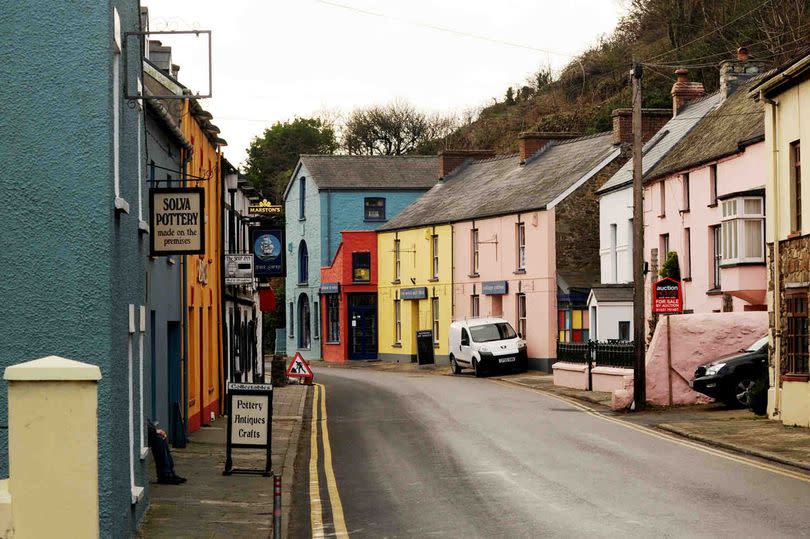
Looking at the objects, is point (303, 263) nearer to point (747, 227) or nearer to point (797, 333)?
point (747, 227)

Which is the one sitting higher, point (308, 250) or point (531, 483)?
point (308, 250)

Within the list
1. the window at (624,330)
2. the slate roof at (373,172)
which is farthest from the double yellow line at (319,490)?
the slate roof at (373,172)

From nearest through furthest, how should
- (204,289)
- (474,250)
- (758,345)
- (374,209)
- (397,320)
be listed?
1. (204,289)
2. (758,345)
3. (474,250)
4. (397,320)
5. (374,209)

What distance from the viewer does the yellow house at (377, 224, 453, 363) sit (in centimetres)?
5841

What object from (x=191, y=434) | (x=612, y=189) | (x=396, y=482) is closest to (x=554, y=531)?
(x=396, y=482)

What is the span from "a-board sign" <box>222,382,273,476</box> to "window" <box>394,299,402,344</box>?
43.7m

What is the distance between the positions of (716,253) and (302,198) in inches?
1493

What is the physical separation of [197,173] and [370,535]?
602 inches

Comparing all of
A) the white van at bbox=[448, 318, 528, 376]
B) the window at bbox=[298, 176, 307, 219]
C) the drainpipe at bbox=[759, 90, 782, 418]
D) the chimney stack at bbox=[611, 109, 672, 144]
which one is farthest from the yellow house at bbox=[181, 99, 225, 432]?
the window at bbox=[298, 176, 307, 219]

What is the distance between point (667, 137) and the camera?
47.4m

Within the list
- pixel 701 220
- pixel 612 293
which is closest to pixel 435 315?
pixel 612 293

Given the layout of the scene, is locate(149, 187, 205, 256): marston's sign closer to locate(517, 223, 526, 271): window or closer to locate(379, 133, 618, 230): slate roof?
locate(379, 133, 618, 230): slate roof

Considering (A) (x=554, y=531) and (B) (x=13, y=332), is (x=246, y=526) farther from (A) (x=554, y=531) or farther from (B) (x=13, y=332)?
(B) (x=13, y=332)

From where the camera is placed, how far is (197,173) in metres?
27.4
